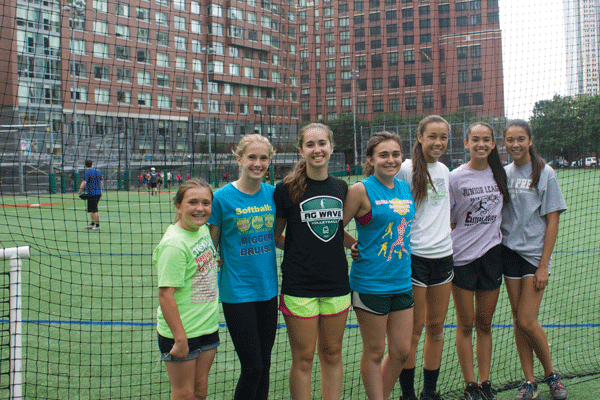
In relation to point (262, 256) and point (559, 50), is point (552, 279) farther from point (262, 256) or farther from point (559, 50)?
point (262, 256)

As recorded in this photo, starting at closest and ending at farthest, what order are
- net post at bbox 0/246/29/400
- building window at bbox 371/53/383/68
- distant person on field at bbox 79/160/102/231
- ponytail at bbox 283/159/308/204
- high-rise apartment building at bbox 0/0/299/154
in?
ponytail at bbox 283/159/308/204
net post at bbox 0/246/29/400
high-rise apartment building at bbox 0/0/299/154
building window at bbox 371/53/383/68
distant person on field at bbox 79/160/102/231

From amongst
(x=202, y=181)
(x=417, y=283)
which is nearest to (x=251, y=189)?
(x=202, y=181)

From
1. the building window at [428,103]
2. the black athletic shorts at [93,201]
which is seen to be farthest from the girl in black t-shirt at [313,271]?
the black athletic shorts at [93,201]

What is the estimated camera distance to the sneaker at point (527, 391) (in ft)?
10.4

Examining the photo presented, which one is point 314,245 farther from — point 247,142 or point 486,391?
point 486,391

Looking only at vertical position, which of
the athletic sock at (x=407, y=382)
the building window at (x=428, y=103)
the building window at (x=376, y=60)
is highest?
the building window at (x=428, y=103)

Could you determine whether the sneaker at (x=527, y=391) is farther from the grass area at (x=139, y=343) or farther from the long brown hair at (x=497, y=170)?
the long brown hair at (x=497, y=170)

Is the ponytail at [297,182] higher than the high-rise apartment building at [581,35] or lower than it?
lower

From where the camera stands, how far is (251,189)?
272 cm

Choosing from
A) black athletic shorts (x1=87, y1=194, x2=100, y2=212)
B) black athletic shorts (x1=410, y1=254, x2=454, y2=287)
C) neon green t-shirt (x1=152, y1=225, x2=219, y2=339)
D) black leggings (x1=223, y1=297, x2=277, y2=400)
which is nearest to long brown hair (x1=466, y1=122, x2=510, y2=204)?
black athletic shorts (x1=410, y1=254, x2=454, y2=287)

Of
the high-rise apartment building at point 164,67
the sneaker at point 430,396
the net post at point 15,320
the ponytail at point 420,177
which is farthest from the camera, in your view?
the high-rise apartment building at point 164,67

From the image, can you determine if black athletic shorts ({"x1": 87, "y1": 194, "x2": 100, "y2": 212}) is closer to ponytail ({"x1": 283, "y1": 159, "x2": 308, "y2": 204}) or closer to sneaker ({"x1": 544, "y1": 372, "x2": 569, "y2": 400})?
ponytail ({"x1": 283, "y1": 159, "x2": 308, "y2": 204})

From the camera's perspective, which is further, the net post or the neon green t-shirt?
the net post

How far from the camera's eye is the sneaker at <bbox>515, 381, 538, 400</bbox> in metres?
3.16
